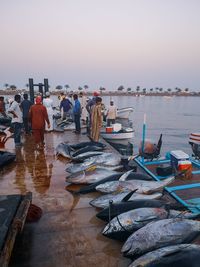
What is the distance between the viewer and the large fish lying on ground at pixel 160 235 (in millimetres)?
3248

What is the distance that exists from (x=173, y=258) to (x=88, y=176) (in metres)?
3.54

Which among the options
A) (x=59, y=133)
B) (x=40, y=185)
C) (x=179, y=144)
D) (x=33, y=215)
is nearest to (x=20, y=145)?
(x=59, y=133)

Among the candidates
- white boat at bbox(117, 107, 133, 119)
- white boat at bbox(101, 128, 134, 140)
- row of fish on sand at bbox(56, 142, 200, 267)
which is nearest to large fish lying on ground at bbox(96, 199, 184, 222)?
row of fish on sand at bbox(56, 142, 200, 267)

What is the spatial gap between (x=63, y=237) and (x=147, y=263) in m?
1.56

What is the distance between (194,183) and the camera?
655 centimetres

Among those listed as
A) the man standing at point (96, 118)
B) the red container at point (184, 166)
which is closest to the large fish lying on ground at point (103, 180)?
the red container at point (184, 166)

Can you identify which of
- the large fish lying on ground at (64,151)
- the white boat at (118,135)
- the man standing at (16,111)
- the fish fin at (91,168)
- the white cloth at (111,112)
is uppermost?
the man standing at (16,111)

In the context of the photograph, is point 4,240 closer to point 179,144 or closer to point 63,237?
point 63,237

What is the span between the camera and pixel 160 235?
132 inches

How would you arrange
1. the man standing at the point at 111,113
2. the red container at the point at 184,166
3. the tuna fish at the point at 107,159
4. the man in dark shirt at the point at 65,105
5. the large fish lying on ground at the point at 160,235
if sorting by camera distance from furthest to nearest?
1. the man standing at the point at 111,113
2. the man in dark shirt at the point at 65,105
3. the tuna fish at the point at 107,159
4. the red container at the point at 184,166
5. the large fish lying on ground at the point at 160,235

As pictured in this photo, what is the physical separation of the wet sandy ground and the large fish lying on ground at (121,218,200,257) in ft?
0.81

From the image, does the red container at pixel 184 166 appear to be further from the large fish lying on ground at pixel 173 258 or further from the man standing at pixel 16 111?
the man standing at pixel 16 111

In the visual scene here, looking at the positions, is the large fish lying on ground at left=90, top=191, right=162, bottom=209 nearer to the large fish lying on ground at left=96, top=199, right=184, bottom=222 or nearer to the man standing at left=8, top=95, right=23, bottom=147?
the large fish lying on ground at left=96, top=199, right=184, bottom=222

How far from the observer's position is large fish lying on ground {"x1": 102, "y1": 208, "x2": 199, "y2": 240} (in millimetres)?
3678
